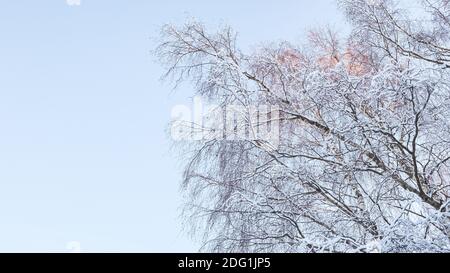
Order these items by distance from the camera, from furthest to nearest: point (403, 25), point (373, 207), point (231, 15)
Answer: point (231, 15) → point (403, 25) → point (373, 207)

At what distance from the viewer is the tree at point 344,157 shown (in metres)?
3.49

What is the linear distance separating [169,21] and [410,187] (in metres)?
3.54

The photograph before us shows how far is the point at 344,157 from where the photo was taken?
159 inches

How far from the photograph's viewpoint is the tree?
3492 millimetres

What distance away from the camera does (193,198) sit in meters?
Result: 5.01

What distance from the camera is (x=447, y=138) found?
373 cm

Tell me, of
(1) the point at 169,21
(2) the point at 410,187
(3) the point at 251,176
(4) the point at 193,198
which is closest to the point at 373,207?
(2) the point at 410,187

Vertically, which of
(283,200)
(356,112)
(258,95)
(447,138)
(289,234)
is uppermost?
(258,95)

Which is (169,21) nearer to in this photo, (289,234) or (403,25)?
(403,25)

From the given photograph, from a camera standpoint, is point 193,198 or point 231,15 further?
point 231,15

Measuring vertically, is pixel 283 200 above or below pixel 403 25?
below

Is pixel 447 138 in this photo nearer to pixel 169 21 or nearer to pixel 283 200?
pixel 283 200

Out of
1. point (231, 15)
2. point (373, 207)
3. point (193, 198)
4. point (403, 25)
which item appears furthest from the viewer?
point (231, 15)

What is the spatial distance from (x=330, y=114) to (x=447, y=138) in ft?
2.98
